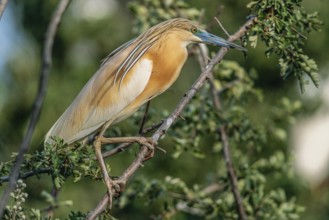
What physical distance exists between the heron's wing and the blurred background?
4.23 m

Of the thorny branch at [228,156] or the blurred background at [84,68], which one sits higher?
the blurred background at [84,68]

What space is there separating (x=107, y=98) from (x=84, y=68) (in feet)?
23.3

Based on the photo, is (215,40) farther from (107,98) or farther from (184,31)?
(107,98)

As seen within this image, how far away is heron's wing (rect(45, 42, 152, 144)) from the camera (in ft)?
13.7

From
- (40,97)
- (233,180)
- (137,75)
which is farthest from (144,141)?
(40,97)

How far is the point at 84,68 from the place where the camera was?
37.1ft

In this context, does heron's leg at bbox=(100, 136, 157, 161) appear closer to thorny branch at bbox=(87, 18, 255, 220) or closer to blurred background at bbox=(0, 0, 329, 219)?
thorny branch at bbox=(87, 18, 255, 220)

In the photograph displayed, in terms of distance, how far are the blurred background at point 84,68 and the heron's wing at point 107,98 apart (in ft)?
13.9

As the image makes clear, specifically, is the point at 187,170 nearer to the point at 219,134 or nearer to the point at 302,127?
the point at 219,134

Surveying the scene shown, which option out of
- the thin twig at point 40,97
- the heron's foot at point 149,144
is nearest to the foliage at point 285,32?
the heron's foot at point 149,144

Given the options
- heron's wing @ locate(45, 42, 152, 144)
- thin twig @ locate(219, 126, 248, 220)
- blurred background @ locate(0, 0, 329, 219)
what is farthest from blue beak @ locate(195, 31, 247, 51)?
blurred background @ locate(0, 0, 329, 219)

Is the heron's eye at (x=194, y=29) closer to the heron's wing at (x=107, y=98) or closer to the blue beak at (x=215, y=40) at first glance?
the blue beak at (x=215, y=40)

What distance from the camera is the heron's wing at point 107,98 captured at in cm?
417

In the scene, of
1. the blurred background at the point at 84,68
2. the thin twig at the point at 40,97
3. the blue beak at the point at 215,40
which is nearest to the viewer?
the thin twig at the point at 40,97
